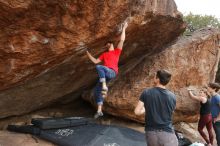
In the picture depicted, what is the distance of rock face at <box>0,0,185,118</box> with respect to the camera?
6227 mm

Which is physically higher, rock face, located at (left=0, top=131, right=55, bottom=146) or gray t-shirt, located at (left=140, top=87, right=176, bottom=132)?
gray t-shirt, located at (left=140, top=87, right=176, bottom=132)

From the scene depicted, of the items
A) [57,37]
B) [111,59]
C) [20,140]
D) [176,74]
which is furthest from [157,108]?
[176,74]

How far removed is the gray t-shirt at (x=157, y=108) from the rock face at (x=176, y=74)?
17.2 ft

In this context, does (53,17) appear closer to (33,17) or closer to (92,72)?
(33,17)

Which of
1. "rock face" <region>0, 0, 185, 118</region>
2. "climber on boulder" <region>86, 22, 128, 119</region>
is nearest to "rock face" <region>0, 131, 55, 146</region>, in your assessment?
"rock face" <region>0, 0, 185, 118</region>

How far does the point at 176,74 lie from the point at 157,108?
5.90 meters

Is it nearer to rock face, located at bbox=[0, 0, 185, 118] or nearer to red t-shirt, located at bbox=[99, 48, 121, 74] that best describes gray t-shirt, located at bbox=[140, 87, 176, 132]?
rock face, located at bbox=[0, 0, 185, 118]

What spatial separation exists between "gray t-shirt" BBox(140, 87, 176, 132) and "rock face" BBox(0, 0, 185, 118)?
243 cm

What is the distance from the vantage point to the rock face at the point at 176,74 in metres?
10.2

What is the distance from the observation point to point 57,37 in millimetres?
6832

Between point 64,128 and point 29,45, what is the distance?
2881mm

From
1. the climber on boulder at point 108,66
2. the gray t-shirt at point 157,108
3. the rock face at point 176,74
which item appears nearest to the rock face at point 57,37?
the climber on boulder at point 108,66

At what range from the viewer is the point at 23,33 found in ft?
21.0

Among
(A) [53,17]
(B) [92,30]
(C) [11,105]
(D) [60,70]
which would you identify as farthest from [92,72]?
(A) [53,17]
